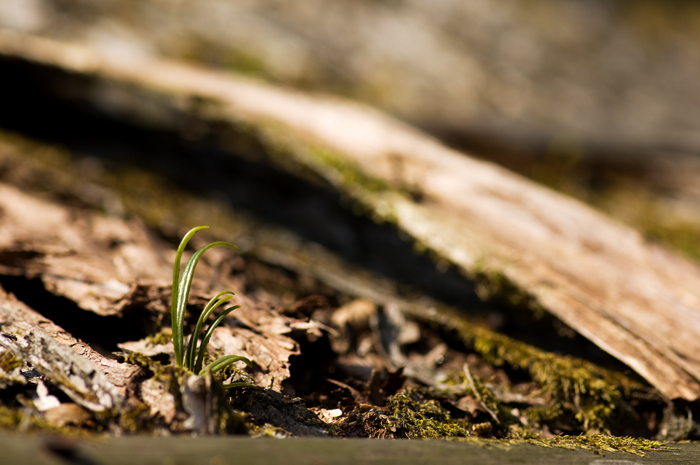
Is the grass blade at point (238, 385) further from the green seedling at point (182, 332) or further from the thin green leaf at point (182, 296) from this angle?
the thin green leaf at point (182, 296)

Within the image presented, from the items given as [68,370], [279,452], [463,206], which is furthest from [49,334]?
[463,206]

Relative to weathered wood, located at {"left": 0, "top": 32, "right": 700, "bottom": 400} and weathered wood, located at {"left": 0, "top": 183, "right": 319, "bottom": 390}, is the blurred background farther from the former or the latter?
weathered wood, located at {"left": 0, "top": 183, "right": 319, "bottom": 390}

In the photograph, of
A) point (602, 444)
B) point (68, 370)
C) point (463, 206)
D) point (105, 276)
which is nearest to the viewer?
point (68, 370)

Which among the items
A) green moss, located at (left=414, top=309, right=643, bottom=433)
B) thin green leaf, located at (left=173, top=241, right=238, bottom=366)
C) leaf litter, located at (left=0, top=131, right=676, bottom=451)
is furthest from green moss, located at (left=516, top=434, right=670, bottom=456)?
thin green leaf, located at (left=173, top=241, right=238, bottom=366)

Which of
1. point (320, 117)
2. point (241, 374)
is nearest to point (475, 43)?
point (320, 117)

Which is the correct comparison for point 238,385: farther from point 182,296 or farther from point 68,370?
point 68,370

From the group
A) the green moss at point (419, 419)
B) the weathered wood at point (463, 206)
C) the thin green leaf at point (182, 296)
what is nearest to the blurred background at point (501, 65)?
the weathered wood at point (463, 206)

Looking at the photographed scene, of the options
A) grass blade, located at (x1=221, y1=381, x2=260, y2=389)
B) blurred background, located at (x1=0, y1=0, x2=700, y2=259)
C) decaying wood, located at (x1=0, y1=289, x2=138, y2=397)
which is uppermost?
blurred background, located at (x1=0, y1=0, x2=700, y2=259)
